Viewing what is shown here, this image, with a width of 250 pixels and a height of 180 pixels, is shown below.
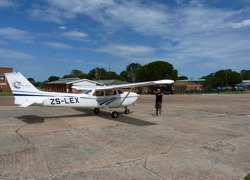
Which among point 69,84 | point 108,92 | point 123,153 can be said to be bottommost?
point 123,153

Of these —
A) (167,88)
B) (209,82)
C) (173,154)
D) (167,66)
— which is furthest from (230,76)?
(173,154)

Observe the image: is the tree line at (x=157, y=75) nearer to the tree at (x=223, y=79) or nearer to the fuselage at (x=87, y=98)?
the tree at (x=223, y=79)

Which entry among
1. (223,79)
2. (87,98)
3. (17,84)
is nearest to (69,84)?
(87,98)

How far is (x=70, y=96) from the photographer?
14141mm

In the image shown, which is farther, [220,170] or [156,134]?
[156,134]

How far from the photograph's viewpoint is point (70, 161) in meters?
6.36

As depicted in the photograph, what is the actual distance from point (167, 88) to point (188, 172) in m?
56.2

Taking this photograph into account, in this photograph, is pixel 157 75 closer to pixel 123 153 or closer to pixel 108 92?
pixel 108 92

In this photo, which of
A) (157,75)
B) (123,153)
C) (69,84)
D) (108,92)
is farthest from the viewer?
(157,75)

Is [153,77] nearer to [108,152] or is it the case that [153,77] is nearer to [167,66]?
[167,66]

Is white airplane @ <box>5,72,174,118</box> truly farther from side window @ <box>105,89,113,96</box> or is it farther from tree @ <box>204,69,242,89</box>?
tree @ <box>204,69,242,89</box>

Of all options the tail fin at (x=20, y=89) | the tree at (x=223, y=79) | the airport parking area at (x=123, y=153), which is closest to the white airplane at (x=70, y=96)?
the tail fin at (x=20, y=89)

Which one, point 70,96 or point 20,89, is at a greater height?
point 20,89

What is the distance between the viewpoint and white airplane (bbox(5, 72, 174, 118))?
12.7 metres
